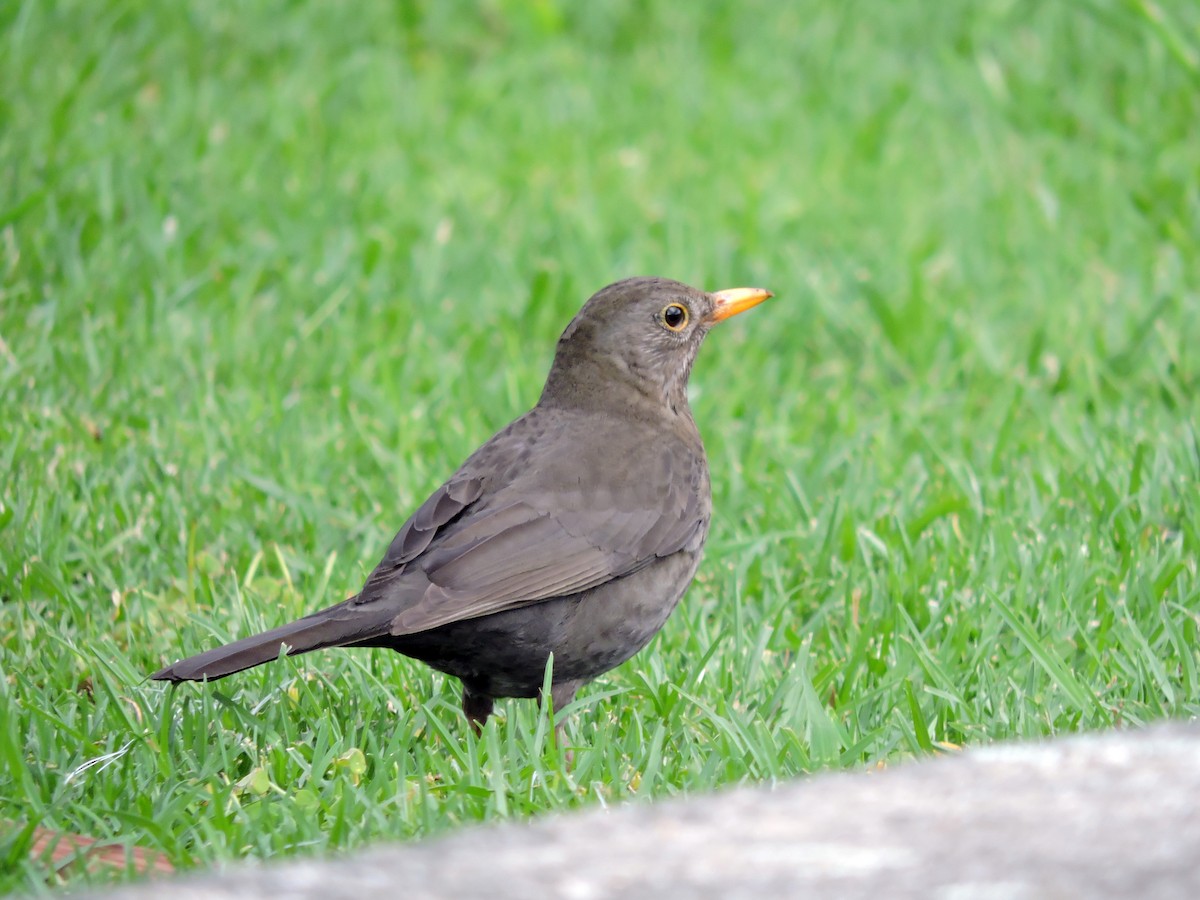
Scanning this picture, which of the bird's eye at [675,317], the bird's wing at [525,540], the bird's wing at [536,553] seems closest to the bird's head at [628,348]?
the bird's eye at [675,317]

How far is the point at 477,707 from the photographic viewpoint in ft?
12.3

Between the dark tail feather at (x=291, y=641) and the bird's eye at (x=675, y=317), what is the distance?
52.4 inches

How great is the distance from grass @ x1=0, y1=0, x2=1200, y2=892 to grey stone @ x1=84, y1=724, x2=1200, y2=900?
1158mm

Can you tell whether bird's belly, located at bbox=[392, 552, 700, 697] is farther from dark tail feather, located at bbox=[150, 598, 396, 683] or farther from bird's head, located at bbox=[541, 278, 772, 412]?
bird's head, located at bbox=[541, 278, 772, 412]

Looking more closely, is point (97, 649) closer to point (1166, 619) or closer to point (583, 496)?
point (583, 496)

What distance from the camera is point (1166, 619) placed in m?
3.93

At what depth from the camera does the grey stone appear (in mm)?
1628

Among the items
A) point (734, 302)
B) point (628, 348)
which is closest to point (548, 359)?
point (734, 302)

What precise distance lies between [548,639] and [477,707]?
330 millimetres

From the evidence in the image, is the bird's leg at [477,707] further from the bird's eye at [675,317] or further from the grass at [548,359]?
the bird's eye at [675,317]

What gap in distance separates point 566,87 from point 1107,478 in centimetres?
450

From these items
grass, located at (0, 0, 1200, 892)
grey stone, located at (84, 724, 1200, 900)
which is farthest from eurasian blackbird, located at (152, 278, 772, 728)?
grey stone, located at (84, 724, 1200, 900)

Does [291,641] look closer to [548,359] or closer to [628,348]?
[628,348]

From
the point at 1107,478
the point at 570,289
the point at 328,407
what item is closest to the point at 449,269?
the point at 570,289
